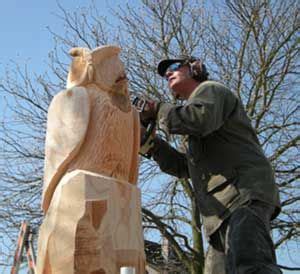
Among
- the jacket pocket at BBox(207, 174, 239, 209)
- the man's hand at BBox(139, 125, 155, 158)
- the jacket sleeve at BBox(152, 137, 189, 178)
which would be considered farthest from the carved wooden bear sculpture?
the jacket pocket at BBox(207, 174, 239, 209)

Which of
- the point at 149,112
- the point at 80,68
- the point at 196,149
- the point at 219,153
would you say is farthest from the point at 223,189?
the point at 80,68

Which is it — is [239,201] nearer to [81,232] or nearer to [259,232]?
[259,232]

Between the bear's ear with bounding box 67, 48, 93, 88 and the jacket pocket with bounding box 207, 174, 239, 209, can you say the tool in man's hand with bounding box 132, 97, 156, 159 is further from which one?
the jacket pocket with bounding box 207, 174, 239, 209

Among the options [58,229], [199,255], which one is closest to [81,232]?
[58,229]

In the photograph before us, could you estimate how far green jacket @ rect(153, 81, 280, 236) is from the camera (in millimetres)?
2619

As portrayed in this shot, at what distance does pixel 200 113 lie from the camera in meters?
2.64

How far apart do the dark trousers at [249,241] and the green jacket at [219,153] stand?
53 millimetres

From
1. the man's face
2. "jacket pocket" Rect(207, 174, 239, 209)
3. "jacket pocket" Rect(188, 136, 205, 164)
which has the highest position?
the man's face

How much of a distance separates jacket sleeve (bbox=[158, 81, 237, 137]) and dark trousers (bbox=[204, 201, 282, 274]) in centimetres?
44

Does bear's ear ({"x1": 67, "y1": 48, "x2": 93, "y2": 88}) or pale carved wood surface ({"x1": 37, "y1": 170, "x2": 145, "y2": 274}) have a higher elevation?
bear's ear ({"x1": 67, "y1": 48, "x2": 93, "y2": 88})

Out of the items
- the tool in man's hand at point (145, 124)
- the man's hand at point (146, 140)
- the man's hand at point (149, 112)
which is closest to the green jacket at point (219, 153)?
the man's hand at point (149, 112)

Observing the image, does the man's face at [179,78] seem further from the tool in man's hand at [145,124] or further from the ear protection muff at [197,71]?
the tool in man's hand at [145,124]

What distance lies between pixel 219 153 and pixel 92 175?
25.8 inches

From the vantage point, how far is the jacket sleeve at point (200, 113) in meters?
2.65
